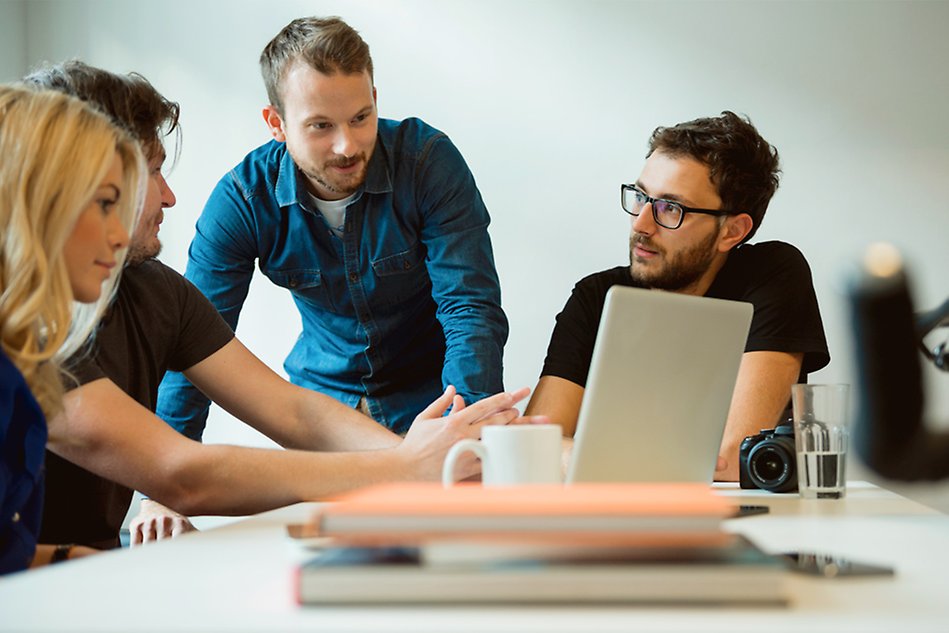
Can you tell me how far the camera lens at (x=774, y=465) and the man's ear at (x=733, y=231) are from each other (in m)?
0.94

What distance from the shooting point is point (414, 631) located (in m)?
0.57

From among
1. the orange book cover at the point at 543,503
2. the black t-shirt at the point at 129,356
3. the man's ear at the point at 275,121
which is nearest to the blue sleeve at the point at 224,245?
the man's ear at the point at 275,121

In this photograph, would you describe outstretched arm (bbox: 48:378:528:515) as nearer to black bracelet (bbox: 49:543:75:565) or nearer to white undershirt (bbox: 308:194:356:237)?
black bracelet (bbox: 49:543:75:565)

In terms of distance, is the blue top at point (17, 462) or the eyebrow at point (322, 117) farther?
the eyebrow at point (322, 117)

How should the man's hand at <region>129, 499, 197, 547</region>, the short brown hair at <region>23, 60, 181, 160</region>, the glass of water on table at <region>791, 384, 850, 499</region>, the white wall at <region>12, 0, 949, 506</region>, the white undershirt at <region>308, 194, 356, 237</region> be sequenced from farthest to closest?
1. the white wall at <region>12, 0, 949, 506</region>
2. the white undershirt at <region>308, 194, 356, 237</region>
3. the short brown hair at <region>23, 60, 181, 160</region>
4. the man's hand at <region>129, 499, 197, 547</region>
5. the glass of water on table at <region>791, 384, 850, 499</region>

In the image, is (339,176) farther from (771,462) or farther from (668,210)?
(771,462)

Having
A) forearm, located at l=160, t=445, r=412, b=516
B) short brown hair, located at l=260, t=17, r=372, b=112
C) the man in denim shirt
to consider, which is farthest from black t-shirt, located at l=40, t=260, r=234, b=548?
short brown hair, located at l=260, t=17, r=372, b=112

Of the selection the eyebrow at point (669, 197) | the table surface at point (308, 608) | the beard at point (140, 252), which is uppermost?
the eyebrow at point (669, 197)

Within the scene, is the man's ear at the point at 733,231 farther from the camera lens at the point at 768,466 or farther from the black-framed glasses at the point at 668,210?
the camera lens at the point at 768,466

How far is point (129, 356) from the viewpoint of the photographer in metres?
1.75

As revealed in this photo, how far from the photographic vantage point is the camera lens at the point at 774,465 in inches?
57.4

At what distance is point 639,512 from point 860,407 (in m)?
2.95

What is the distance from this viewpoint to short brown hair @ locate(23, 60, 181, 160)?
1730mm

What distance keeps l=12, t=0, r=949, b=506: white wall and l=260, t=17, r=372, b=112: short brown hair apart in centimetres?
127
